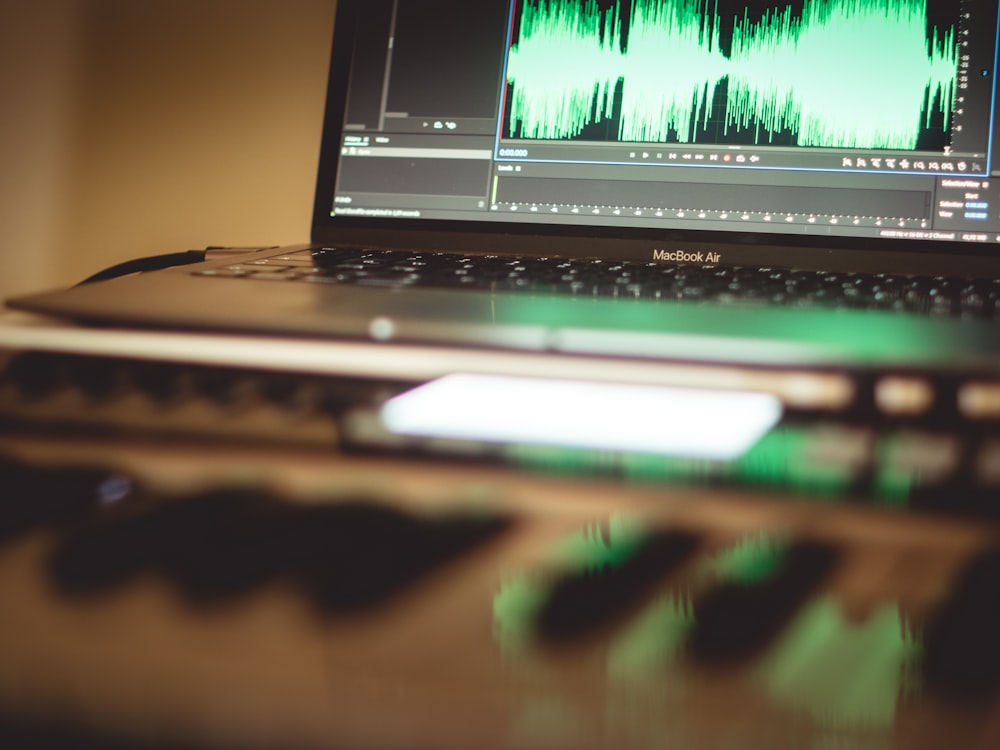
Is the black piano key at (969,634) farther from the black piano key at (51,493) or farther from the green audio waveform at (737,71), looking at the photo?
the green audio waveform at (737,71)

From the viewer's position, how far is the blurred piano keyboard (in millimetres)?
190

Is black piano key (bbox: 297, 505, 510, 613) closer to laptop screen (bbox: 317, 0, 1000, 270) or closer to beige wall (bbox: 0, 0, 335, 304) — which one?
laptop screen (bbox: 317, 0, 1000, 270)

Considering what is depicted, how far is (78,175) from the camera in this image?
3.06 ft

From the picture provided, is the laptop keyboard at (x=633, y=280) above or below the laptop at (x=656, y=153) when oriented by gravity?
below

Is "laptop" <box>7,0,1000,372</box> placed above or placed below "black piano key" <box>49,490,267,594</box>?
Answer: above

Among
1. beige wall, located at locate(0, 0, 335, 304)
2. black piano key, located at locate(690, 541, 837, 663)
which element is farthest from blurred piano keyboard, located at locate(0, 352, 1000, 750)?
beige wall, located at locate(0, 0, 335, 304)

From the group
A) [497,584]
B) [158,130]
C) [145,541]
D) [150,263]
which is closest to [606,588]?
[497,584]

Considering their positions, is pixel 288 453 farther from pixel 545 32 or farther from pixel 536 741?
pixel 545 32

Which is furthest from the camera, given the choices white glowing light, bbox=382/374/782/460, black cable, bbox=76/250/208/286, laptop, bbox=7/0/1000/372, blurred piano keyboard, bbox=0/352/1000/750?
black cable, bbox=76/250/208/286

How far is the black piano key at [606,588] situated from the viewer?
0.75 feet

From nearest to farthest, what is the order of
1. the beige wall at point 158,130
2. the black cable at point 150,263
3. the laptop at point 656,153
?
the laptop at point 656,153, the black cable at point 150,263, the beige wall at point 158,130

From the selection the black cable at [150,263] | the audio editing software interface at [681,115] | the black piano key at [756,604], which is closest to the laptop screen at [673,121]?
the audio editing software interface at [681,115]

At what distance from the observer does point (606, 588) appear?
250 mm

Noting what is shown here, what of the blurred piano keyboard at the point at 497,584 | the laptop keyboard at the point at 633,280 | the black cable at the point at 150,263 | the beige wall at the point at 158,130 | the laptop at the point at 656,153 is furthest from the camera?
the beige wall at the point at 158,130
